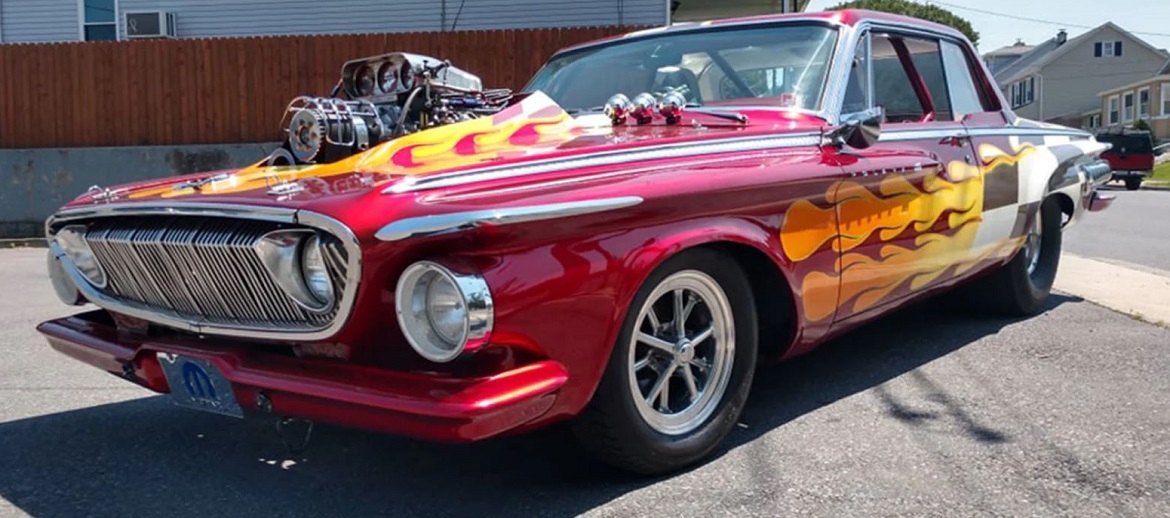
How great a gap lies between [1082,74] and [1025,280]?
57.6 m

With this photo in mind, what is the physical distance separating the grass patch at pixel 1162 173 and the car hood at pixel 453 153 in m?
32.7

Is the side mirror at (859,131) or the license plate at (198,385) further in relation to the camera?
the side mirror at (859,131)

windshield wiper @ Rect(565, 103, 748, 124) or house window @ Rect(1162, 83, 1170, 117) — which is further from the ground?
house window @ Rect(1162, 83, 1170, 117)

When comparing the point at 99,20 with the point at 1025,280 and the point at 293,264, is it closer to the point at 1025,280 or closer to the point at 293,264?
the point at 1025,280

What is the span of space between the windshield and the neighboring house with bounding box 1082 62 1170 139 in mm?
49114

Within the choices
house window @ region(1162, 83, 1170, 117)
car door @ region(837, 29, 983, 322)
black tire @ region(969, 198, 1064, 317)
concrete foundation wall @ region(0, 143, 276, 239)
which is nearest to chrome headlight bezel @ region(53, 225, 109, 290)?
car door @ region(837, 29, 983, 322)

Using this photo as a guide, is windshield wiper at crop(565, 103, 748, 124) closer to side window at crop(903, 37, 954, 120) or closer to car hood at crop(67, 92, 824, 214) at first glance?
car hood at crop(67, 92, 824, 214)

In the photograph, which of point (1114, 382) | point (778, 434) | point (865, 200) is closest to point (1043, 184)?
point (1114, 382)

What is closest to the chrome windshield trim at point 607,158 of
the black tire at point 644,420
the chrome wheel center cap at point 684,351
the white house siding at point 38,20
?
the black tire at point 644,420

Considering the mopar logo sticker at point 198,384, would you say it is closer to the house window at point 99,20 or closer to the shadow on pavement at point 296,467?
the shadow on pavement at point 296,467

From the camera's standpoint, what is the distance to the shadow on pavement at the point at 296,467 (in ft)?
10.7

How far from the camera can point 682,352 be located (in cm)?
339

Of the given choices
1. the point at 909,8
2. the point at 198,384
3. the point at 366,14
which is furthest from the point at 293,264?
the point at 909,8

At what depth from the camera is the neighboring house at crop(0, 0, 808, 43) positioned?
17047 millimetres
